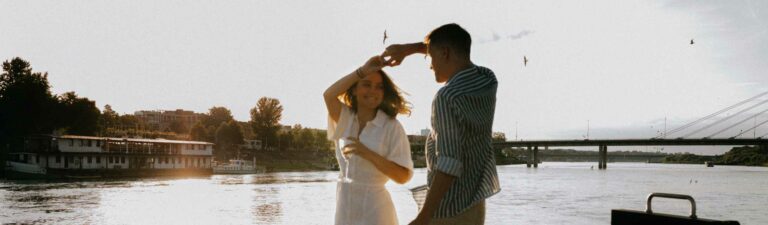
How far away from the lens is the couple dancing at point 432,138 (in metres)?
2.40

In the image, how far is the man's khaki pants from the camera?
101 inches

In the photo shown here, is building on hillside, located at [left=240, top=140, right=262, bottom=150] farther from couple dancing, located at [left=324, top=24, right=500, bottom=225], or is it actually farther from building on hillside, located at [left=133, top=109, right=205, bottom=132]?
couple dancing, located at [left=324, top=24, right=500, bottom=225]

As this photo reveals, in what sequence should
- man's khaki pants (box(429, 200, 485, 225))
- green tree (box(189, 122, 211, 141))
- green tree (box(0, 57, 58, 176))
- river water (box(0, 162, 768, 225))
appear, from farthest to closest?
green tree (box(189, 122, 211, 141)), green tree (box(0, 57, 58, 176)), river water (box(0, 162, 768, 225)), man's khaki pants (box(429, 200, 485, 225))

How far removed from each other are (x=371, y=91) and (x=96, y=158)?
6888 centimetres

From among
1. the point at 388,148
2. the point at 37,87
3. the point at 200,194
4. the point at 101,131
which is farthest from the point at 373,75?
the point at 101,131

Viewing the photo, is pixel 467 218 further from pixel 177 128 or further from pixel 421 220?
pixel 177 128

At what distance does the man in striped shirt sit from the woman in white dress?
516mm

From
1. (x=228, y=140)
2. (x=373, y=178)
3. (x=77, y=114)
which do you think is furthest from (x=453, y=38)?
(x=228, y=140)

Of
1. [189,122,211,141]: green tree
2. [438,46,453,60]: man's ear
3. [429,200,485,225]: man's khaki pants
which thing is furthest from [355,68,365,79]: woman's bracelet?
[189,122,211,141]: green tree

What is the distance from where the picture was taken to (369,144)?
3154 millimetres

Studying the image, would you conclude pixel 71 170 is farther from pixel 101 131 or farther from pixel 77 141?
pixel 101 131

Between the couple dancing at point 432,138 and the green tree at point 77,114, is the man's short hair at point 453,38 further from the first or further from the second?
the green tree at point 77,114

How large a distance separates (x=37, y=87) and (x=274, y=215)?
5323 centimetres

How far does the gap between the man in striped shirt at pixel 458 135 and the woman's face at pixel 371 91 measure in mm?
577
